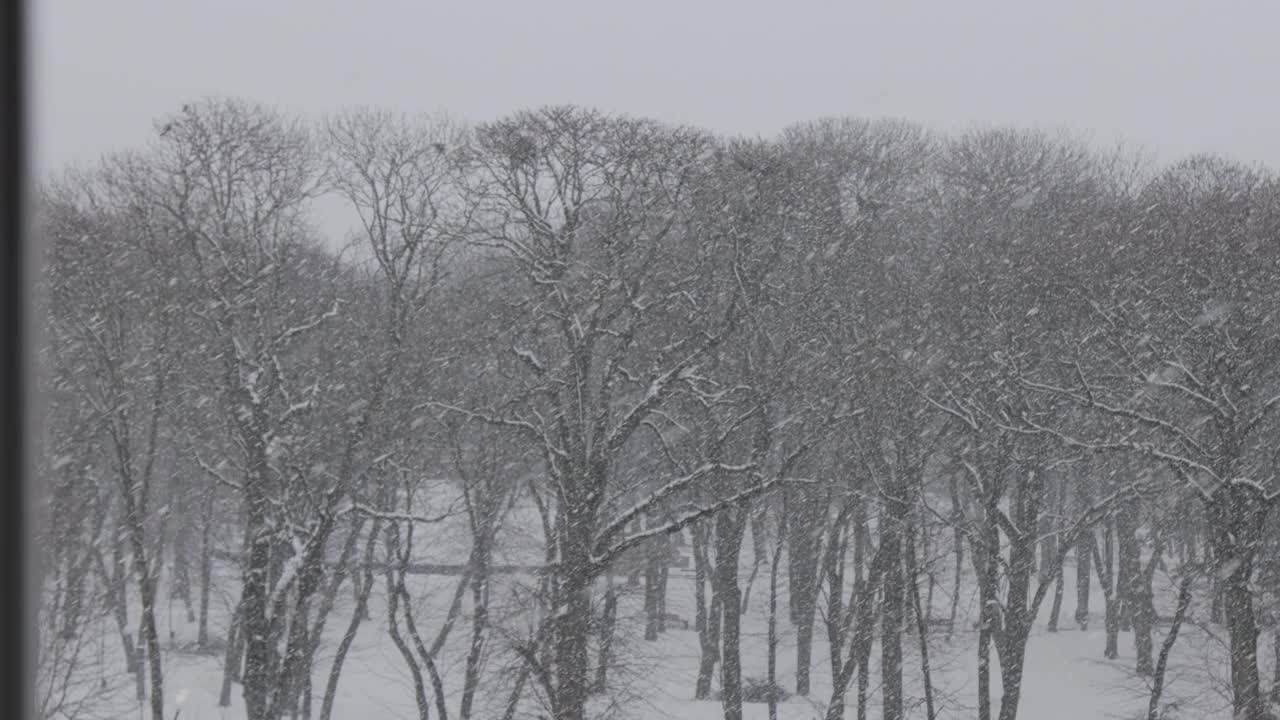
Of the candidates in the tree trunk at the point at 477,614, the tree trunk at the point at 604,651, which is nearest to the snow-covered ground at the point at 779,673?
the tree trunk at the point at 477,614

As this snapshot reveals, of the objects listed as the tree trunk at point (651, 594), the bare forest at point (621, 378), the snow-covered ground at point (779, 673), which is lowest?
the snow-covered ground at point (779, 673)

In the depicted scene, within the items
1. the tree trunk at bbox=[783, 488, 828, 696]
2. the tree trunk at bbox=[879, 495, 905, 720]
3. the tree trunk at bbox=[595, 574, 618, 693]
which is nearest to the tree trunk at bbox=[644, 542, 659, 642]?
the tree trunk at bbox=[783, 488, 828, 696]

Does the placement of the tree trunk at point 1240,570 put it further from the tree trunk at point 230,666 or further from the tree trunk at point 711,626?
the tree trunk at point 230,666

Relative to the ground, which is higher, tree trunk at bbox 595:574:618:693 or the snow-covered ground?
tree trunk at bbox 595:574:618:693

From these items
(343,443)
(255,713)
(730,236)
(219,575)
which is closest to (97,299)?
(343,443)

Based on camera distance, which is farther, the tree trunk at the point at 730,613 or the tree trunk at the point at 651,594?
the tree trunk at the point at 651,594

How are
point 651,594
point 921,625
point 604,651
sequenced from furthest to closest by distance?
1. point 651,594
2. point 921,625
3. point 604,651

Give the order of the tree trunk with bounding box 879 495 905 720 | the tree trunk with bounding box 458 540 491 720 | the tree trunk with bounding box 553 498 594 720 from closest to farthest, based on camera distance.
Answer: the tree trunk with bounding box 553 498 594 720 → the tree trunk with bounding box 879 495 905 720 → the tree trunk with bounding box 458 540 491 720

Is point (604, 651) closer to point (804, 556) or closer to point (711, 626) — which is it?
point (711, 626)

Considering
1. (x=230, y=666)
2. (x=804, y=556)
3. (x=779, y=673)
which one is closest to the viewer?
(x=230, y=666)

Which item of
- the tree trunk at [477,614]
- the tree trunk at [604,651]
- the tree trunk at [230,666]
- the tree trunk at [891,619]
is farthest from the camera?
the tree trunk at [230,666]

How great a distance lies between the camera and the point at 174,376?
19.6 metres

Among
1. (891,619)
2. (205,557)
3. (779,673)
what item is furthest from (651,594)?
(205,557)

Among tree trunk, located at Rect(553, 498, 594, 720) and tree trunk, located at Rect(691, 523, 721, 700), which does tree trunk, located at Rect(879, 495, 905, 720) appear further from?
tree trunk, located at Rect(553, 498, 594, 720)
